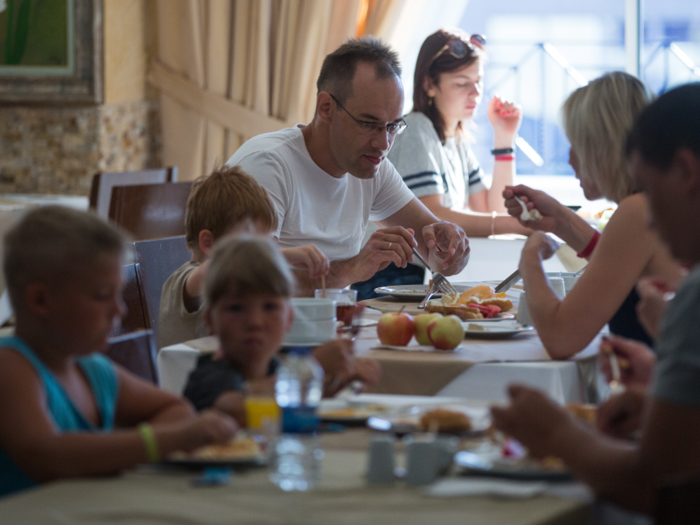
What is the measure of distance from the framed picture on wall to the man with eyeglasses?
195cm

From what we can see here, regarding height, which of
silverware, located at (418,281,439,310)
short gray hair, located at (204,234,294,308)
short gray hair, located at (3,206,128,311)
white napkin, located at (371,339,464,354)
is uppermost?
short gray hair, located at (3,206,128,311)

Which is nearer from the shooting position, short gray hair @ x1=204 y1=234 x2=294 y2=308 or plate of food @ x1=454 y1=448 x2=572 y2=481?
plate of food @ x1=454 y1=448 x2=572 y2=481

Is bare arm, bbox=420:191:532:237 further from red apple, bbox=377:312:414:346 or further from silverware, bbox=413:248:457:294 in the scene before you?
red apple, bbox=377:312:414:346

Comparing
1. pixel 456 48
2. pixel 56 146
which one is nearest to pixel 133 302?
pixel 456 48

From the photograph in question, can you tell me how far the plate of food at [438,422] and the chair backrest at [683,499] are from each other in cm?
30

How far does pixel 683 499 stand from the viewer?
686 millimetres

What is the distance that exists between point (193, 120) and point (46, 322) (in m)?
3.55

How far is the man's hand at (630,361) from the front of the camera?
1023 mm

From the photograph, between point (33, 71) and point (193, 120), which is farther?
point (193, 120)

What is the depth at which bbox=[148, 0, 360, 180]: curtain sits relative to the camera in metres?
4.12

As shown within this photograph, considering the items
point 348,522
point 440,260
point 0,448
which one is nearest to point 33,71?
point 440,260

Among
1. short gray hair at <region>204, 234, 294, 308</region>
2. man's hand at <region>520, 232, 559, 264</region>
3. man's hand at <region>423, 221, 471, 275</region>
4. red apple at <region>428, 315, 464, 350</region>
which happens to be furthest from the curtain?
short gray hair at <region>204, 234, 294, 308</region>

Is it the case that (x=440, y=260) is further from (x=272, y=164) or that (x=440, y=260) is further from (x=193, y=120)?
(x=193, y=120)

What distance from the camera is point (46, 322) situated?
3.06 feet
